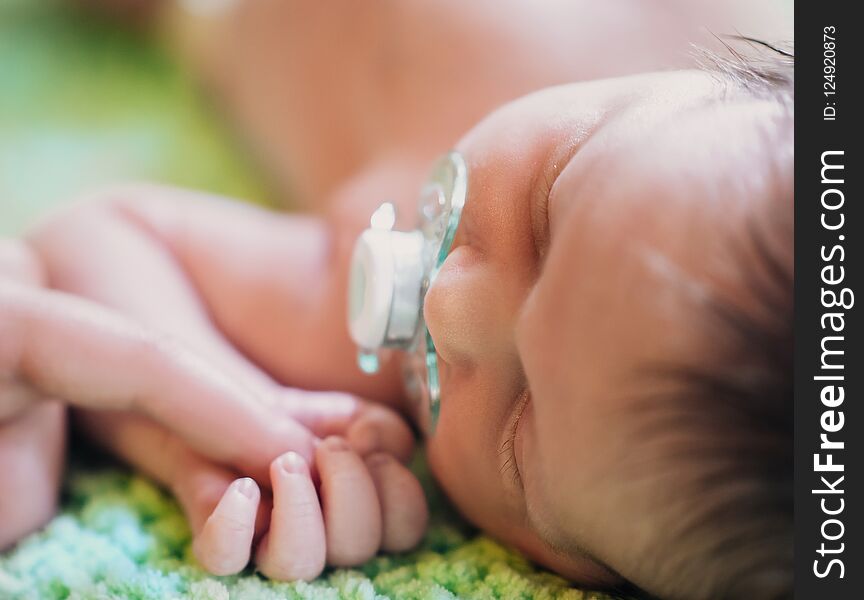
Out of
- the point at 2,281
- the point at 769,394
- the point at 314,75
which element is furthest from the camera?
the point at 314,75

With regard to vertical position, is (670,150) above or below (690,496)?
above

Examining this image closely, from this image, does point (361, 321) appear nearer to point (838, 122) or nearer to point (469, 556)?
point (469, 556)

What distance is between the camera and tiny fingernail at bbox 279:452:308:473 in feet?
2.48

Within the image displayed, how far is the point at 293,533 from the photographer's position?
2.38 feet

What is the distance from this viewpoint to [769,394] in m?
0.56

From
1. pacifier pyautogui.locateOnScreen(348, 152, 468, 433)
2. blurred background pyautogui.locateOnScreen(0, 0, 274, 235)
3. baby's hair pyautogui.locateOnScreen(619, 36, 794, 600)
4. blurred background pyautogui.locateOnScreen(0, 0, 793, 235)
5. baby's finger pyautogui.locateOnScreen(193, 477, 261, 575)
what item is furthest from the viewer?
blurred background pyautogui.locateOnScreen(0, 0, 274, 235)

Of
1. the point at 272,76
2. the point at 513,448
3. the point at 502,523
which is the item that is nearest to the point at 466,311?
the point at 513,448

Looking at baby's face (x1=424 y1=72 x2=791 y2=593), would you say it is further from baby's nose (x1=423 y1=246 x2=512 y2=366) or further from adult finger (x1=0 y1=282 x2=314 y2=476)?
adult finger (x1=0 y1=282 x2=314 y2=476)

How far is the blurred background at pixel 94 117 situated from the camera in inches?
53.3

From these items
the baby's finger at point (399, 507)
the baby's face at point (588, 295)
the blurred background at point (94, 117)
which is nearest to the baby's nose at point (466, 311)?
the baby's face at point (588, 295)

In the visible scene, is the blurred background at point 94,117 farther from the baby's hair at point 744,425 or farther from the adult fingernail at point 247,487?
the baby's hair at point 744,425

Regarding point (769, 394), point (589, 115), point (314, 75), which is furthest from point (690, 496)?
point (314, 75)

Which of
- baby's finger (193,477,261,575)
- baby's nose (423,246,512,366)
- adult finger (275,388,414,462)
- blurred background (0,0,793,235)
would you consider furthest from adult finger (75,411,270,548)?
blurred background (0,0,793,235)

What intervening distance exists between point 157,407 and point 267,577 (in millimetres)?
185
